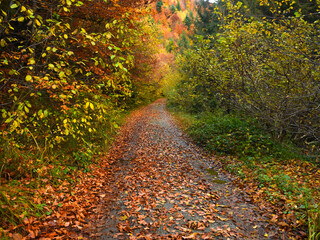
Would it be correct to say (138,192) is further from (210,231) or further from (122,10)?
(122,10)

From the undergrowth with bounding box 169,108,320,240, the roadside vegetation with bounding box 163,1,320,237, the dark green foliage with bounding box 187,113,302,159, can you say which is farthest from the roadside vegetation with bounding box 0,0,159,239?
the dark green foliage with bounding box 187,113,302,159

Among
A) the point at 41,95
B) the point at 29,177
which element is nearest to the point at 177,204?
the point at 29,177

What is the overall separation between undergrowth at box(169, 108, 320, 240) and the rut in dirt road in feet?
2.03

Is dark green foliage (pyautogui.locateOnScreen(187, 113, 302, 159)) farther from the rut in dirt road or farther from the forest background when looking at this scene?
the rut in dirt road

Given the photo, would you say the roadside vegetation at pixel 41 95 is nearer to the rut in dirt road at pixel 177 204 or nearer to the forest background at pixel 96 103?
the forest background at pixel 96 103

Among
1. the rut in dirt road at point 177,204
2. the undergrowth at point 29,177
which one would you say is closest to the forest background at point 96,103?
the undergrowth at point 29,177

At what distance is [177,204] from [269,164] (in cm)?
379

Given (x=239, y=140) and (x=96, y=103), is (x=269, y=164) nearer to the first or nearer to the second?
(x=239, y=140)

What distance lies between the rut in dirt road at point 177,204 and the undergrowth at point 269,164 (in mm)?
620

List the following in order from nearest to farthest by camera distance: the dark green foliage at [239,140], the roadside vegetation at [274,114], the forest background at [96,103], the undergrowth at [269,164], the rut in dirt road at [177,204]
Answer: the forest background at [96,103]
the rut in dirt road at [177,204]
the undergrowth at [269,164]
the roadside vegetation at [274,114]
the dark green foliage at [239,140]

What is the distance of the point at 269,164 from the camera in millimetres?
7012

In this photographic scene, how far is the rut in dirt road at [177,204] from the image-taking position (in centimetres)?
416

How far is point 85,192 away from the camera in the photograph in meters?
5.39

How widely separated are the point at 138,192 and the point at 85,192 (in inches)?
54.8
